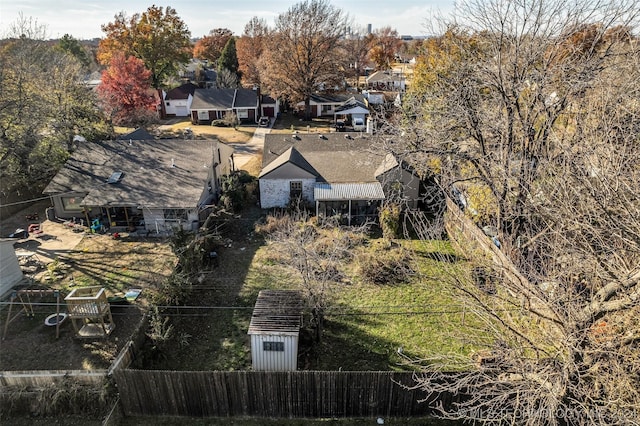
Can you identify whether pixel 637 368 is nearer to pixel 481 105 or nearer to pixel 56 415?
pixel 481 105

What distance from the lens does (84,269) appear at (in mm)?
19094

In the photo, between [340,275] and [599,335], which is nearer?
[599,335]

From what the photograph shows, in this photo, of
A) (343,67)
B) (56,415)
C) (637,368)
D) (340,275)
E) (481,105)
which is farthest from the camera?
(343,67)

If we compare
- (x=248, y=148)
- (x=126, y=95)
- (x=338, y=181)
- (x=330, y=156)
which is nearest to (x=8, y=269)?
(x=338, y=181)

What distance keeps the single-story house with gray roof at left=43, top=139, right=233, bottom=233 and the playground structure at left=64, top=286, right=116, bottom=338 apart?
778cm

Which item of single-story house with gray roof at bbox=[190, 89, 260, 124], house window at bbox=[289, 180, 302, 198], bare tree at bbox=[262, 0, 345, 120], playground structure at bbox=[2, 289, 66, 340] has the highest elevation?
bare tree at bbox=[262, 0, 345, 120]

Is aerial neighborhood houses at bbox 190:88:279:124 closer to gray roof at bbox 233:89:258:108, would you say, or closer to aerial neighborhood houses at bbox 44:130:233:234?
gray roof at bbox 233:89:258:108

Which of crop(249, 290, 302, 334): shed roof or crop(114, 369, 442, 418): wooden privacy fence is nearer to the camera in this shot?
crop(114, 369, 442, 418): wooden privacy fence

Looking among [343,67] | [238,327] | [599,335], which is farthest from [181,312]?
[343,67]

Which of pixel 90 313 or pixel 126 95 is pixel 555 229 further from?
pixel 126 95

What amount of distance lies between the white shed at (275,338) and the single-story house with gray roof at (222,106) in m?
38.6

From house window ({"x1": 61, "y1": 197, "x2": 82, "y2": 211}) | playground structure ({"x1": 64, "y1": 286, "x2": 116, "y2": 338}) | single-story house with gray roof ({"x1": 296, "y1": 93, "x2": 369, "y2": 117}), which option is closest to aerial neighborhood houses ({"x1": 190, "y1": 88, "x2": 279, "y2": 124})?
single-story house with gray roof ({"x1": 296, "y1": 93, "x2": 369, "y2": 117})

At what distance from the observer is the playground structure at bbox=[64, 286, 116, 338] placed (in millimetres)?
Answer: 14188

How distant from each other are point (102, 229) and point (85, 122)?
12936mm
